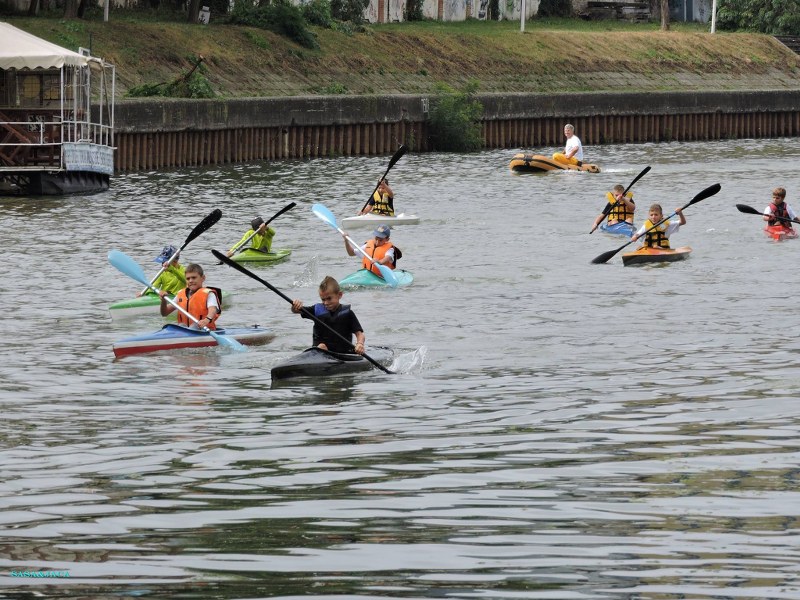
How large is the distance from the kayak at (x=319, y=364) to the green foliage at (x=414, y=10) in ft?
201

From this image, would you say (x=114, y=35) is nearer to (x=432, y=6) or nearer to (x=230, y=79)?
(x=230, y=79)

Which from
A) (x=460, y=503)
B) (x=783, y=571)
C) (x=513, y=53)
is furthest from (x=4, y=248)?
(x=513, y=53)

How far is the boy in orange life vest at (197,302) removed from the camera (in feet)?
63.6

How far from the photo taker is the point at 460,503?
11.3m

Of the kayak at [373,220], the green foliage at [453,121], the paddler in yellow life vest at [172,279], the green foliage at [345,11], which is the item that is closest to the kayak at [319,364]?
the paddler in yellow life vest at [172,279]

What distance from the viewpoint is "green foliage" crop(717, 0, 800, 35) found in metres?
87.5

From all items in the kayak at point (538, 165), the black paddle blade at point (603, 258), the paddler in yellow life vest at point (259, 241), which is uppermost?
the kayak at point (538, 165)

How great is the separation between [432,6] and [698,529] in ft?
234

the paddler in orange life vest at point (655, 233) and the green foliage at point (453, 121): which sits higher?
the green foliage at point (453, 121)

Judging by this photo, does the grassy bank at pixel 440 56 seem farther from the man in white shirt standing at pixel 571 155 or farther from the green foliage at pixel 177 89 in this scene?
the man in white shirt standing at pixel 571 155

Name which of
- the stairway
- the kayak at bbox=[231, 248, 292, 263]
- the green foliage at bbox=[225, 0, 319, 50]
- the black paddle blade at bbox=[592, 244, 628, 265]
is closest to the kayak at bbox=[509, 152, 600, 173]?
the green foliage at bbox=[225, 0, 319, 50]

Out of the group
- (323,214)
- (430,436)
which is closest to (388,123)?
(323,214)

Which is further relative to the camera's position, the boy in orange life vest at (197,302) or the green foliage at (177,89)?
the green foliage at (177,89)

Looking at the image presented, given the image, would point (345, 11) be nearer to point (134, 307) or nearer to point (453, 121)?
point (453, 121)
